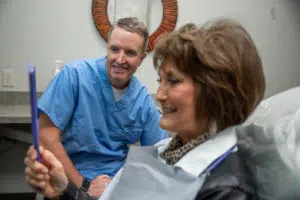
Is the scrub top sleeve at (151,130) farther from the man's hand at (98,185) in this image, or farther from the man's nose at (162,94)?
the man's nose at (162,94)

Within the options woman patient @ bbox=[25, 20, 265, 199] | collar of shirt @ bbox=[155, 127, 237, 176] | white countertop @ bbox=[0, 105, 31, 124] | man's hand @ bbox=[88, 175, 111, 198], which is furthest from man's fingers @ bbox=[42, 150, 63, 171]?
white countertop @ bbox=[0, 105, 31, 124]

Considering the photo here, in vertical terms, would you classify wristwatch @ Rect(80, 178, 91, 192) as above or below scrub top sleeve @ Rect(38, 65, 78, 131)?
below

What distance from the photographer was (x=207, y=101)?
0.89m

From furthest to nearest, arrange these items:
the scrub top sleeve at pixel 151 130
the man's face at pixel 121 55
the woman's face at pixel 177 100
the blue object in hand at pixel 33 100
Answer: the scrub top sleeve at pixel 151 130 < the man's face at pixel 121 55 < the woman's face at pixel 177 100 < the blue object in hand at pixel 33 100

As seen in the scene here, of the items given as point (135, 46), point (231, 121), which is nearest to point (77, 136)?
point (135, 46)

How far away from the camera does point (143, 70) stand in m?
2.72

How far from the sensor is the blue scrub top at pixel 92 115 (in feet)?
4.85

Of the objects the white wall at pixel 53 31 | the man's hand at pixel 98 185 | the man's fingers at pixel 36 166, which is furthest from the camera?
the white wall at pixel 53 31

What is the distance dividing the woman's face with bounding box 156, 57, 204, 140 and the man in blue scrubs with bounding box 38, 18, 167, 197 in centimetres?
60

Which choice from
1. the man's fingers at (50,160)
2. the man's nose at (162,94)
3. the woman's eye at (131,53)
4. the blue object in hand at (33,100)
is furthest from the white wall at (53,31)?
the blue object in hand at (33,100)

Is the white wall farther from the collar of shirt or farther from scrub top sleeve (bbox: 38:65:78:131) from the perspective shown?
the collar of shirt

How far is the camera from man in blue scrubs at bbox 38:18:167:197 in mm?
1458

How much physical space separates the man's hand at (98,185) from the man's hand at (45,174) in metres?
0.45

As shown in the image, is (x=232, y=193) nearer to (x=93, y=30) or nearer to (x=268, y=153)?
(x=268, y=153)
